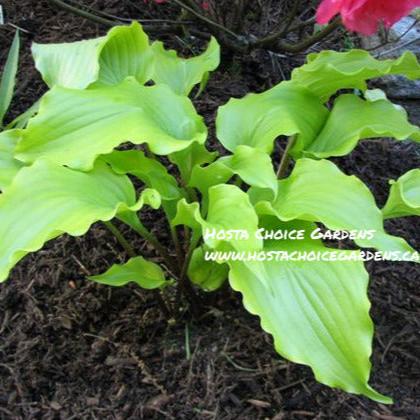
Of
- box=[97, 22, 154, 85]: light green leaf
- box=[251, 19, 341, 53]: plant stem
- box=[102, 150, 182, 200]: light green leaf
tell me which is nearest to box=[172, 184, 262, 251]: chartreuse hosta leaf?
box=[102, 150, 182, 200]: light green leaf

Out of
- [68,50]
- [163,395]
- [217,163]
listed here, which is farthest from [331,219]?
[68,50]

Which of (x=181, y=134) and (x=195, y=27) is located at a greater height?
(x=181, y=134)

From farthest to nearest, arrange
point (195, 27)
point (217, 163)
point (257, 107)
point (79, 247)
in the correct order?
point (195, 27)
point (79, 247)
point (257, 107)
point (217, 163)

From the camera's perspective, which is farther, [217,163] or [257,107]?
[257,107]

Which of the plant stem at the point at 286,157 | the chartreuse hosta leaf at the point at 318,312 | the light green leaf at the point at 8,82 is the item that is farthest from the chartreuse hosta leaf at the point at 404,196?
the light green leaf at the point at 8,82

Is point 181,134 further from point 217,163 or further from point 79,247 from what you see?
point 79,247

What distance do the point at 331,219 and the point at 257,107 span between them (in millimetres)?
383

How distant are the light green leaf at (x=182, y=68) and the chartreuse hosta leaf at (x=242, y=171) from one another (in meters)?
0.33

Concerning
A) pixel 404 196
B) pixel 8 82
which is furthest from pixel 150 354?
pixel 8 82

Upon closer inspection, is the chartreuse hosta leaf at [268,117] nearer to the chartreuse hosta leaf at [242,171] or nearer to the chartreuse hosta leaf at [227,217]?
the chartreuse hosta leaf at [242,171]

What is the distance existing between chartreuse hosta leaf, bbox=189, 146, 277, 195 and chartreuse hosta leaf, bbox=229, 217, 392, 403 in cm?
16

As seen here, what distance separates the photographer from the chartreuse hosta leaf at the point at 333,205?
1.05 meters

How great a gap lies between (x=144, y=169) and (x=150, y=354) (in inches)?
15.8

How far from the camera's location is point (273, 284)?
3.40 feet
